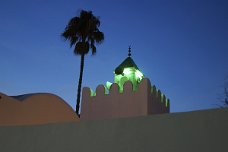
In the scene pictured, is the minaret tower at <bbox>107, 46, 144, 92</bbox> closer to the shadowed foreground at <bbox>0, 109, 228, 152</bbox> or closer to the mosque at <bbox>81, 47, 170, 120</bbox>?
the mosque at <bbox>81, 47, 170, 120</bbox>

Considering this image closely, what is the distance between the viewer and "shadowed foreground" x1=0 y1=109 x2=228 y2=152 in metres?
4.00

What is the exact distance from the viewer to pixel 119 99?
8.96m

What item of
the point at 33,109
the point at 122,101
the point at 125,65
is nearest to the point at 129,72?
the point at 125,65

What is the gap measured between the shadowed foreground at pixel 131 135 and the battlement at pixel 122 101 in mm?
3741

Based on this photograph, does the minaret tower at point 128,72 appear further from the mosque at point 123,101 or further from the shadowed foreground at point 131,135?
the shadowed foreground at point 131,135

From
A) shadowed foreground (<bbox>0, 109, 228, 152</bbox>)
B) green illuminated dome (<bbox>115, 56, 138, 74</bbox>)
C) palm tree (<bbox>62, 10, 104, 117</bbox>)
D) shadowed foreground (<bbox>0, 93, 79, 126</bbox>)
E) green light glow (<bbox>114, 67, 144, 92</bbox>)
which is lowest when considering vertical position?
shadowed foreground (<bbox>0, 109, 228, 152</bbox>)

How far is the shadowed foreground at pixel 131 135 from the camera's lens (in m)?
4.00

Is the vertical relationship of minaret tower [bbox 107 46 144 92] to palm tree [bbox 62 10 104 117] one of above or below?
below

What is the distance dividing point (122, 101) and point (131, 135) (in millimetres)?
4373

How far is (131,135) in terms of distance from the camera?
454cm

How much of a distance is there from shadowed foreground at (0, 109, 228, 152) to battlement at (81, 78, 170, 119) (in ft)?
12.3

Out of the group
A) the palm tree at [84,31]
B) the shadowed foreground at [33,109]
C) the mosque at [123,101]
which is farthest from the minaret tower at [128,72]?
the palm tree at [84,31]

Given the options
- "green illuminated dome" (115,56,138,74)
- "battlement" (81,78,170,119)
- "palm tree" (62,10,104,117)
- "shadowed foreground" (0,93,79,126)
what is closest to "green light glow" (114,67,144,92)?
"green illuminated dome" (115,56,138,74)

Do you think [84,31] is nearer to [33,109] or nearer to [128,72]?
[128,72]
